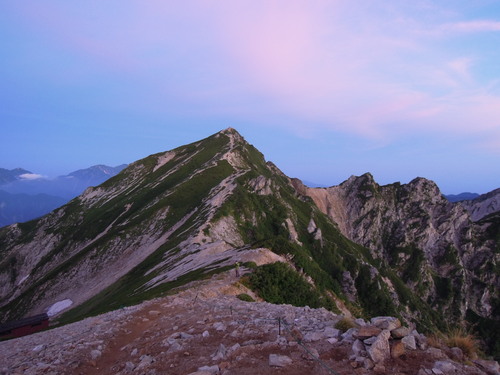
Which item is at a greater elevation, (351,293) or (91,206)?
(91,206)

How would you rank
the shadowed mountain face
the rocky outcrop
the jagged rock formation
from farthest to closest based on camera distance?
the rocky outcrop, the jagged rock formation, the shadowed mountain face

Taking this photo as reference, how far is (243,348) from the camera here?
1191cm

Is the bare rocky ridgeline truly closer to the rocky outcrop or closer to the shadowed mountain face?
the shadowed mountain face

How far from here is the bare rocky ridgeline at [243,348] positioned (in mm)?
9656

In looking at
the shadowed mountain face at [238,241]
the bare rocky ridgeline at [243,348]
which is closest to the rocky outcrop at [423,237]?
the shadowed mountain face at [238,241]

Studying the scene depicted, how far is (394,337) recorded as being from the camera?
10406 mm

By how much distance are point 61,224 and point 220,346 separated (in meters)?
150

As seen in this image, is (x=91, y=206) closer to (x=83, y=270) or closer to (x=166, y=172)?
A: (x=166, y=172)

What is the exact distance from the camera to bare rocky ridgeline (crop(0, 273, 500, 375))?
9656mm

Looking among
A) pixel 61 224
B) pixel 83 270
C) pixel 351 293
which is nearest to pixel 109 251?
pixel 83 270

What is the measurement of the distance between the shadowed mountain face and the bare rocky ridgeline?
38.5 ft

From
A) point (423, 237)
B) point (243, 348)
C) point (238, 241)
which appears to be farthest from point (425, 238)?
point (243, 348)

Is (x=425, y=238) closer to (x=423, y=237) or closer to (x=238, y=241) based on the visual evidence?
(x=423, y=237)

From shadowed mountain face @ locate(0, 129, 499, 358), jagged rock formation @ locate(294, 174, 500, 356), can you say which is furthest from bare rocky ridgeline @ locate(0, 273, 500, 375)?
jagged rock formation @ locate(294, 174, 500, 356)
